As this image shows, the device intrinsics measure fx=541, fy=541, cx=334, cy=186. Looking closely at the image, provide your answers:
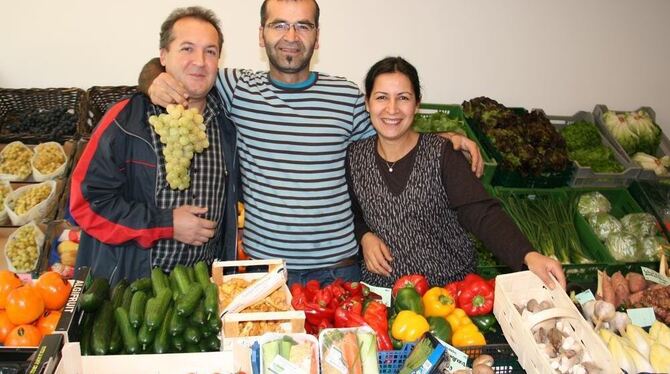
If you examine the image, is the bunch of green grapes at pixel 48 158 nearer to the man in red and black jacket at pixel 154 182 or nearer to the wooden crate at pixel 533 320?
the man in red and black jacket at pixel 154 182

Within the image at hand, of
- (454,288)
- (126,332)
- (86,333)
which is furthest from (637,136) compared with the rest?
(86,333)

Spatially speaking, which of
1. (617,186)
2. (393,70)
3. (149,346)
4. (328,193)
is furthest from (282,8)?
(617,186)

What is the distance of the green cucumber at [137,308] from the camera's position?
2037 millimetres

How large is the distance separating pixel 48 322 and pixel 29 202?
1.91 m

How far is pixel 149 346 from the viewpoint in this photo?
201 centimetres

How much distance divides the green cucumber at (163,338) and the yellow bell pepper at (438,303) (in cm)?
108

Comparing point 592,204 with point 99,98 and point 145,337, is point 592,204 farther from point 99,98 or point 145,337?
point 99,98

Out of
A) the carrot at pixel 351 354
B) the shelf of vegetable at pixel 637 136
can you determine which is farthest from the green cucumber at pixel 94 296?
the shelf of vegetable at pixel 637 136

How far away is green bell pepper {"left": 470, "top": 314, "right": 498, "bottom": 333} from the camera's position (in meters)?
2.36

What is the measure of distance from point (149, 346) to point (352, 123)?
1.39 meters

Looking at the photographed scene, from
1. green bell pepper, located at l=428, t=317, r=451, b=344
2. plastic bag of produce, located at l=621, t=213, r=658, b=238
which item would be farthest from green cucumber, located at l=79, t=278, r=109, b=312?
plastic bag of produce, located at l=621, t=213, r=658, b=238

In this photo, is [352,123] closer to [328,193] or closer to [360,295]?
[328,193]

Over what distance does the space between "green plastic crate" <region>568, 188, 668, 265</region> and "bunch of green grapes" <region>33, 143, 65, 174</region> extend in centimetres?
367

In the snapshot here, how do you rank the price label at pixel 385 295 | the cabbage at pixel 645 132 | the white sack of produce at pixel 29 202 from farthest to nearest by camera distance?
1. the cabbage at pixel 645 132
2. the white sack of produce at pixel 29 202
3. the price label at pixel 385 295
